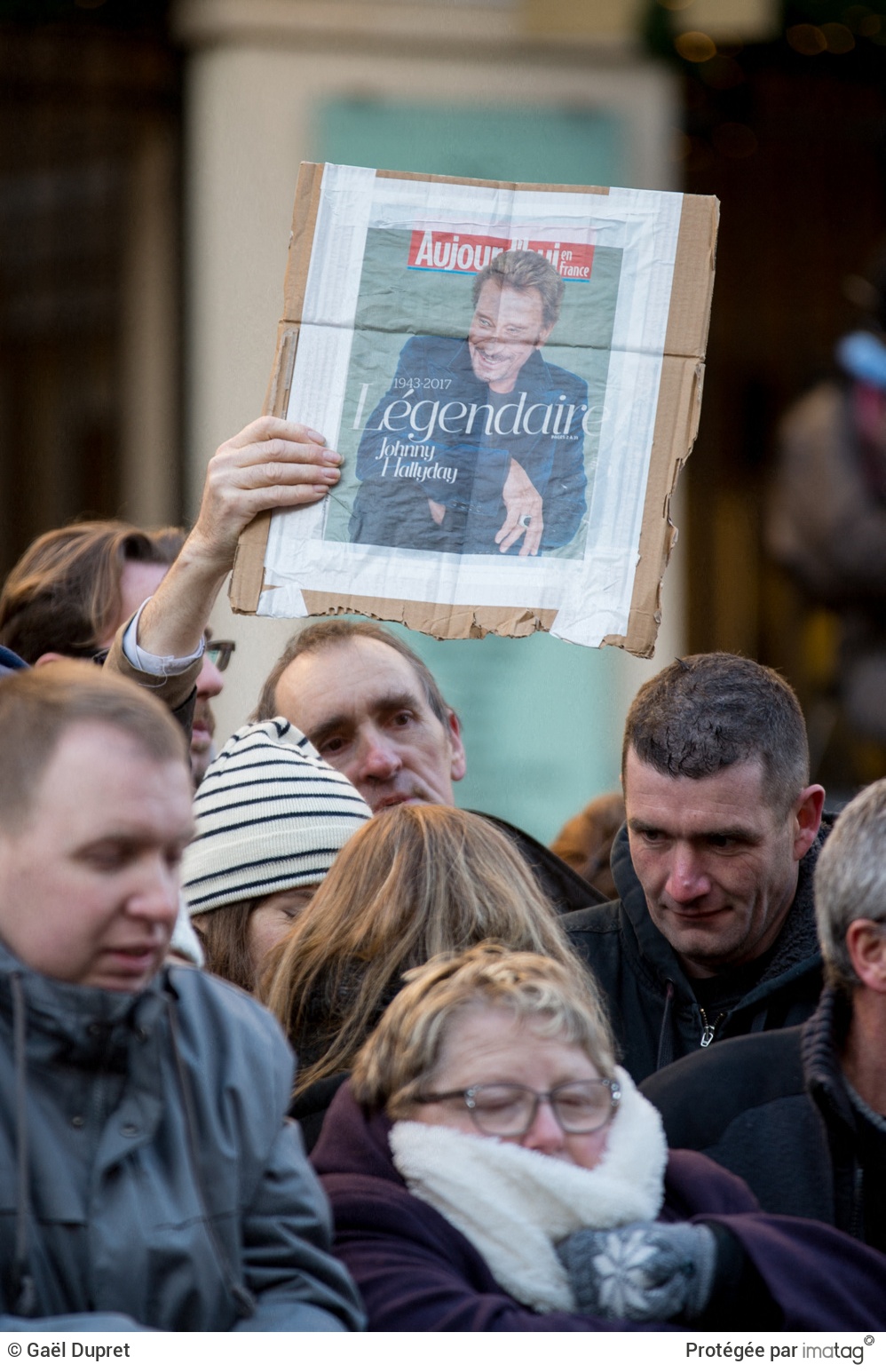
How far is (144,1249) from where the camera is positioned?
1.91m

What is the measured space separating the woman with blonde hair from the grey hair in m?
0.36

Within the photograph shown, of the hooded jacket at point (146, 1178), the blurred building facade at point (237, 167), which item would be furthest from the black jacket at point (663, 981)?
the blurred building facade at point (237, 167)

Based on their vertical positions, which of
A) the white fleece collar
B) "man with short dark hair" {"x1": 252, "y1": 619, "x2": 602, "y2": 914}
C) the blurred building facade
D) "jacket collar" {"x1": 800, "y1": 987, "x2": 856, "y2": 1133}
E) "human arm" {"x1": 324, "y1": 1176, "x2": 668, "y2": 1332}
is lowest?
"human arm" {"x1": 324, "y1": 1176, "x2": 668, "y2": 1332}

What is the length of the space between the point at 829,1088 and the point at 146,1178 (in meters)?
0.97

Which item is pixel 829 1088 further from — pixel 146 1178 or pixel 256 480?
pixel 256 480

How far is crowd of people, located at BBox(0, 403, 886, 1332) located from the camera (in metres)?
1.92

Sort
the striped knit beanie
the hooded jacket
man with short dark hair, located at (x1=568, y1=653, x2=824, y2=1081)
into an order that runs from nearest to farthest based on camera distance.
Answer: the hooded jacket
the striped knit beanie
man with short dark hair, located at (x1=568, y1=653, x2=824, y2=1081)

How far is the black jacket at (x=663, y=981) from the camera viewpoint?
10.2 ft

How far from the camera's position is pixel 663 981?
3238mm

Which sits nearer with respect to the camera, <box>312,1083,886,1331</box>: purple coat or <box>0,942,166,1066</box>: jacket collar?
<box>0,942,166,1066</box>: jacket collar

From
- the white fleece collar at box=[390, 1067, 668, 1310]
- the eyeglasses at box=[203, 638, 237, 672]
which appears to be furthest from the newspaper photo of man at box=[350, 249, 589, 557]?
the eyeglasses at box=[203, 638, 237, 672]

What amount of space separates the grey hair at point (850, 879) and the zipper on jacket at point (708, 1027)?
0.59m

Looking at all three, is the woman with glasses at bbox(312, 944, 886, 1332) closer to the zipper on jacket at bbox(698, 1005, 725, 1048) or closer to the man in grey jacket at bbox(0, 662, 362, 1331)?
the man in grey jacket at bbox(0, 662, 362, 1331)

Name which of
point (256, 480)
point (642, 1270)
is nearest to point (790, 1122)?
point (642, 1270)
